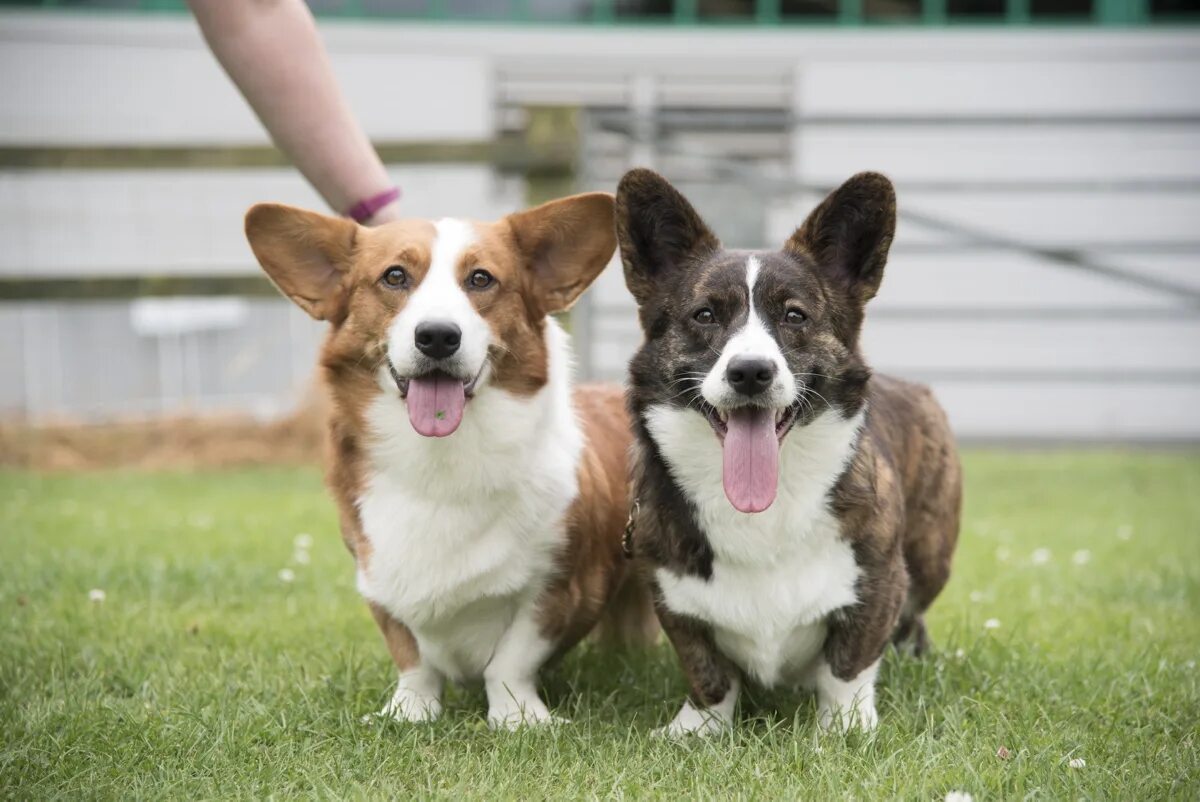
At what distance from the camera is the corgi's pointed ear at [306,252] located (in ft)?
8.49

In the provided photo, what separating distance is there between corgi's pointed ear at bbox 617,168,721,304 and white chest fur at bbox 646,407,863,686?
356 millimetres

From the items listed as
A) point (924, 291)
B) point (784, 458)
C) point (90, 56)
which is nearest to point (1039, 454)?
point (924, 291)

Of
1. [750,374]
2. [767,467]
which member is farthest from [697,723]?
[750,374]

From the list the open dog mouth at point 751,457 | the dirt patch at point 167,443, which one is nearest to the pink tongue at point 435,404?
the open dog mouth at point 751,457

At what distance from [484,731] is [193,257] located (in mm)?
6211

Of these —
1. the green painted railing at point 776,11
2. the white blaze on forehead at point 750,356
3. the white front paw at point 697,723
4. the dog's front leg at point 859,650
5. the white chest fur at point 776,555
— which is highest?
the green painted railing at point 776,11

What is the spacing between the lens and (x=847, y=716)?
7.76 feet

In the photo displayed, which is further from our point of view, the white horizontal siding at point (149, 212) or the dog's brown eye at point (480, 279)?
the white horizontal siding at point (149, 212)

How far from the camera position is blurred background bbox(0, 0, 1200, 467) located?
707 centimetres

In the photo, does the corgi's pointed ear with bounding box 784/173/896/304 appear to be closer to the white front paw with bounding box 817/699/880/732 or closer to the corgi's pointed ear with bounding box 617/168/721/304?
the corgi's pointed ear with bounding box 617/168/721/304

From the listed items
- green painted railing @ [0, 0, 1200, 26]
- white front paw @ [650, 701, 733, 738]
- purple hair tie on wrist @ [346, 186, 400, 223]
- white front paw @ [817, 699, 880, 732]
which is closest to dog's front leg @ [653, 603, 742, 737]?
white front paw @ [650, 701, 733, 738]

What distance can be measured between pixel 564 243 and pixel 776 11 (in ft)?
31.3

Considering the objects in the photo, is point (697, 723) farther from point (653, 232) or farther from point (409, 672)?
point (653, 232)

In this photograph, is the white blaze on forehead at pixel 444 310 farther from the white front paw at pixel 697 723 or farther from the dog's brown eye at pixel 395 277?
the white front paw at pixel 697 723
